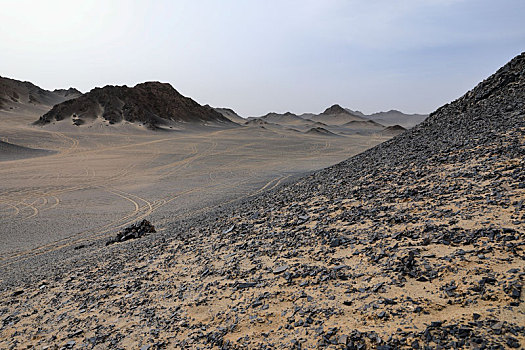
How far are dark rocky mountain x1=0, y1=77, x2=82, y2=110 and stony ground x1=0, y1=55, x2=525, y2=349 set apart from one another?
91685 millimetres

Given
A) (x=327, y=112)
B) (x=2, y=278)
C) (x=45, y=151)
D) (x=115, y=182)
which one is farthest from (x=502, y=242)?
(x=327, y=112)

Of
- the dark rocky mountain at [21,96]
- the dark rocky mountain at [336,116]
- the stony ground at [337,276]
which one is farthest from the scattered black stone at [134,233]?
the dark rocky mountain at [336,116]

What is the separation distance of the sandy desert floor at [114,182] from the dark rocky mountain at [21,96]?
51.4m

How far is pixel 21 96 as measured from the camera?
9981cm

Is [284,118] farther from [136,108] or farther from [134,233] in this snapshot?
[134,233]

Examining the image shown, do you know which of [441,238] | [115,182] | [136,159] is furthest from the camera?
[136,159]

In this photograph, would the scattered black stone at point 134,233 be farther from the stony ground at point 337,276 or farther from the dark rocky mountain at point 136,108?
the dark rocky mountain at point 136,108

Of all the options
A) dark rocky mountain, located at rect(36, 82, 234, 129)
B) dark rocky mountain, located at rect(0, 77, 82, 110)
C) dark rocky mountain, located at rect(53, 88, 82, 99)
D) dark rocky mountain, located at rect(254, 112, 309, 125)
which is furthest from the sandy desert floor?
dark rocky mountain, located at rect(53, 88, 82, 99)

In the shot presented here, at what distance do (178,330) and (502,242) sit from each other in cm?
390

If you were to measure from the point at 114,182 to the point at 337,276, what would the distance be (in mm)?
21068

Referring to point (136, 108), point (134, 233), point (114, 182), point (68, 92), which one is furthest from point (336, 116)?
point (134, 233)

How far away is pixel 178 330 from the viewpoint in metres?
3.97

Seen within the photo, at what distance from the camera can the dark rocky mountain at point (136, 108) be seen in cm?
5994

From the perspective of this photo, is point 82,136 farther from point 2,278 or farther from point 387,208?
point 387,208
